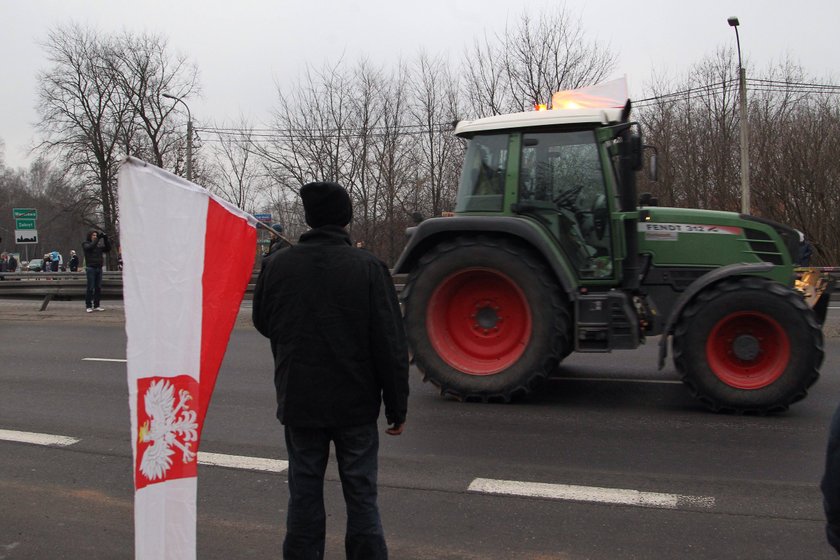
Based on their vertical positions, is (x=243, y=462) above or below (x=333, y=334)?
below

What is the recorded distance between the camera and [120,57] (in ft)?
136

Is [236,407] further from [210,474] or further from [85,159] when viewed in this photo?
[85,159]

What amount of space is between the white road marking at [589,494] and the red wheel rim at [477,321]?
2.16 metres

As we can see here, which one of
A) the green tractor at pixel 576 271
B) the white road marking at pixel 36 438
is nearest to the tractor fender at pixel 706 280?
the green tractor at pixel 576 271

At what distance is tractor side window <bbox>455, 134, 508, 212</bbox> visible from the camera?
21.6 ft

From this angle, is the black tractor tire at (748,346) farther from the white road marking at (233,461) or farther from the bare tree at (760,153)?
the bare tree at (760,153)

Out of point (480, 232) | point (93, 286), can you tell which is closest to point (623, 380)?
point (480, 232)

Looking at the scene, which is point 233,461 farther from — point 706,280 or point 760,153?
point 760,153

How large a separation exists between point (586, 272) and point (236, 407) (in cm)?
350

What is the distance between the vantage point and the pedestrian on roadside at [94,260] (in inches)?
590

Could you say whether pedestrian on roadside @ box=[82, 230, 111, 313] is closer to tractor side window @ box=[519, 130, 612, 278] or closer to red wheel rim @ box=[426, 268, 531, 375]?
red wheel rim @ box=[426, 268, 531, 375]

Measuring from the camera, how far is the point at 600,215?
638 cm

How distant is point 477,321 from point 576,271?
1057 millimetres

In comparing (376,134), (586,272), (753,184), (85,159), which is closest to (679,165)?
(753,184)
